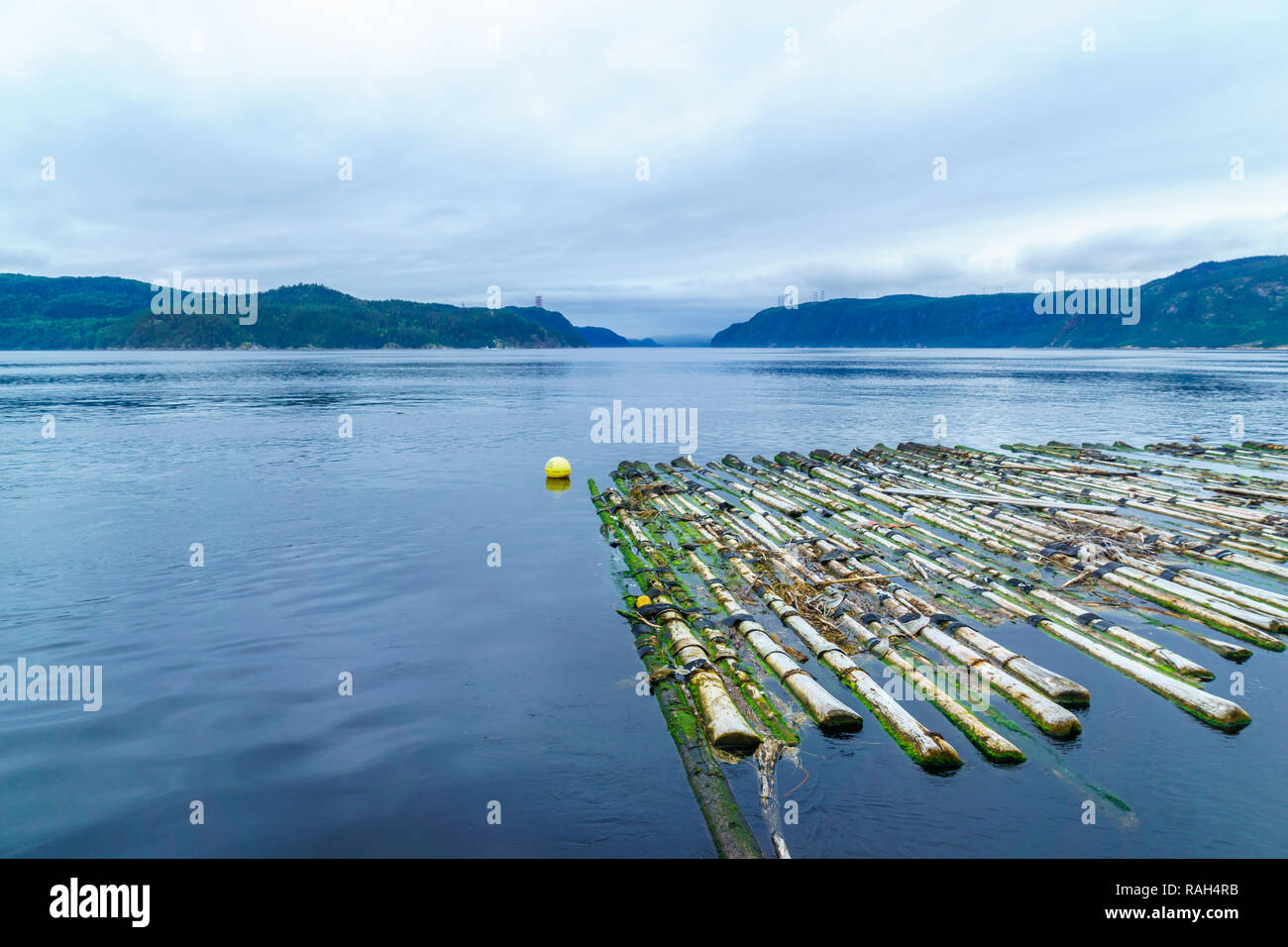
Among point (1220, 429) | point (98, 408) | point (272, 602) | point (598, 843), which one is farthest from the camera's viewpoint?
point (98, 408)

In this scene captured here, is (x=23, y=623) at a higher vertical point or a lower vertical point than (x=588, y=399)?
lower

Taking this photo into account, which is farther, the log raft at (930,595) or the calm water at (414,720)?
the log raft at (930,595)

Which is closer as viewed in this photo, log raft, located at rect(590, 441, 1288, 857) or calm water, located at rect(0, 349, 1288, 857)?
calm water, located at rect(0, 349, 1288, 857)

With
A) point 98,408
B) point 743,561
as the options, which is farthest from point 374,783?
point 98,408

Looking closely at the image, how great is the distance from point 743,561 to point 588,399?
68.2 m

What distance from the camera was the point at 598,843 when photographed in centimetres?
920

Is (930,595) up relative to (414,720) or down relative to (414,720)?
up

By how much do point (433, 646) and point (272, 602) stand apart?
542 cm

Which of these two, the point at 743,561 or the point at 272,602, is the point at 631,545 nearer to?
the point at 743,561

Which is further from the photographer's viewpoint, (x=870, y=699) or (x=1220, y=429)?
(x=1220, y=429)

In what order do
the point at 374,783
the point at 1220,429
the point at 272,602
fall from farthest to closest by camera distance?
1. the point at 1220,429
2. the point at 272,602
3. the point at 374,783

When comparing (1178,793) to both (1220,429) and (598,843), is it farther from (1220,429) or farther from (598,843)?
(1220,429)

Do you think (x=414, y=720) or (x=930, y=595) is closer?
(x=414, y=720)
